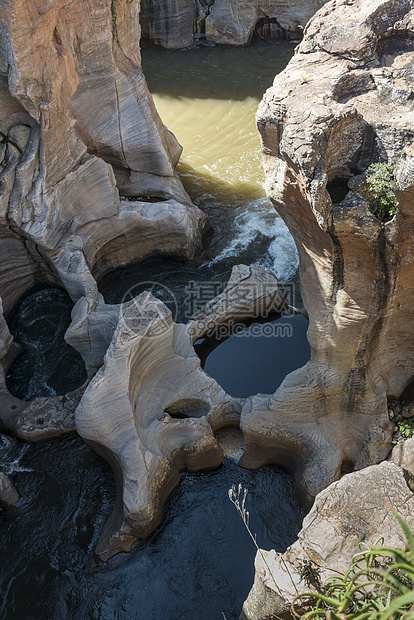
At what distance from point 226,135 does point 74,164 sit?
18.6 feet

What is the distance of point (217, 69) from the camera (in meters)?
16.2

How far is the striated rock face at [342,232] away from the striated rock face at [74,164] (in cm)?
326

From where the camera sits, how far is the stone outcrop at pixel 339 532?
419cm

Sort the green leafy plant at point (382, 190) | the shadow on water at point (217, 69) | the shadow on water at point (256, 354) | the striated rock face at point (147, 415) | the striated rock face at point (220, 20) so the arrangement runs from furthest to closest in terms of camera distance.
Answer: the striated rock face at point (220, 20) → the shadow on water at point (217, 69) → the shadow on water at point (256, 354) → the striated rock face at point (147, 415) → the green leafy plant at point (382, 190)

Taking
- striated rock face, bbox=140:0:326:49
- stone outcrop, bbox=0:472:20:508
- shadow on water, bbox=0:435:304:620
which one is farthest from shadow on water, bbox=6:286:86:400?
striated rock face, bbox=140:0:326:49

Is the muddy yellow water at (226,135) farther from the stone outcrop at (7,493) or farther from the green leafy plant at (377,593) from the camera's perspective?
the green leafy plant at (377,593)

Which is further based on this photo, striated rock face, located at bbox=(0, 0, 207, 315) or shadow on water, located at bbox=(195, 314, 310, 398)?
shadow on water, located at bbox=(195, 314, 310, 398)

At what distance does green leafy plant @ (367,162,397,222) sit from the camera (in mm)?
5621

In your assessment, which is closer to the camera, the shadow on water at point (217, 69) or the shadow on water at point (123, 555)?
the shadow on water at point (123, 555)

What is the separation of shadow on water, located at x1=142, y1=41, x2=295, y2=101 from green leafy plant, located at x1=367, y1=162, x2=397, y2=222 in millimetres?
10104

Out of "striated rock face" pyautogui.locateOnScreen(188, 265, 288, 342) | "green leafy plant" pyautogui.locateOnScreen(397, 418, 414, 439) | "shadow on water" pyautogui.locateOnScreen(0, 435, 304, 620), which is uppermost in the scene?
"striated rock face" pyautogui.locateOnScreen(188, 265, 288, 342)

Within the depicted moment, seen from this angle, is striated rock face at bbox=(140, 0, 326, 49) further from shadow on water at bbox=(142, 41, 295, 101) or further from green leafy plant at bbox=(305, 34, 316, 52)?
green leafy plant at bbox=(305, 34, 316, 52)

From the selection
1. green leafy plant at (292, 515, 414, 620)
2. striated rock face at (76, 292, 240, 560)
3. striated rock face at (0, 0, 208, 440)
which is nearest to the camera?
green leafy plant at (292, 515, 414, 620)

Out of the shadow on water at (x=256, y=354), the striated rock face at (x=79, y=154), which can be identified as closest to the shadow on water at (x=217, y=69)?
the striated rock face at (x=79, y=154)
